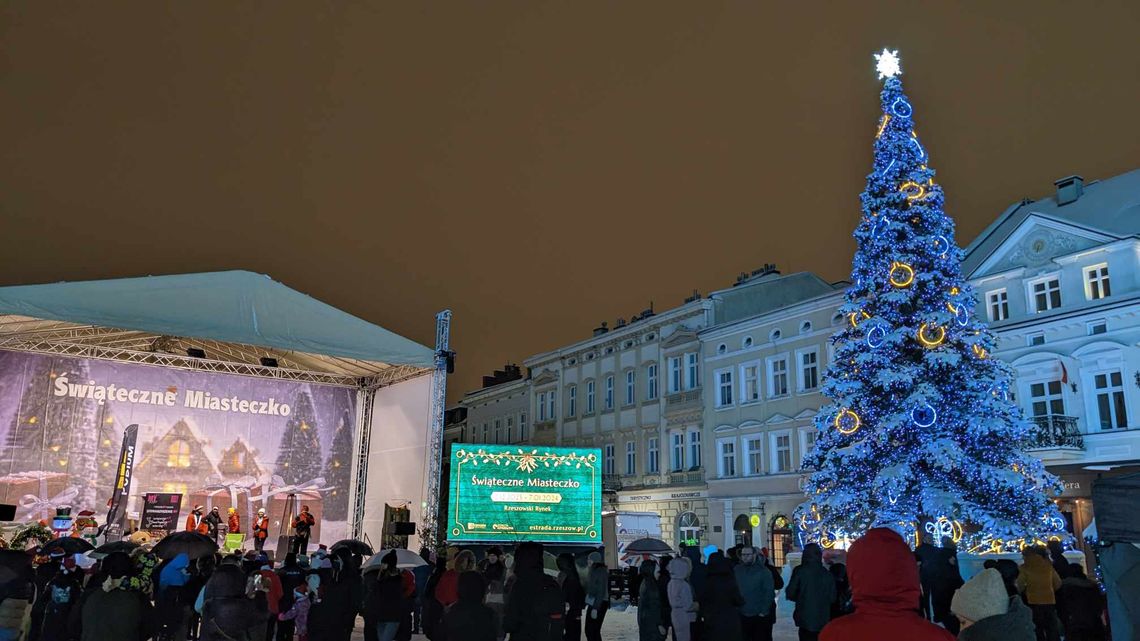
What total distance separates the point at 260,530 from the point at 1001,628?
24.0 m

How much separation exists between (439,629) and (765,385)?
2721cm

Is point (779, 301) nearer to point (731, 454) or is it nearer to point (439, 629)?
point (731, 454)

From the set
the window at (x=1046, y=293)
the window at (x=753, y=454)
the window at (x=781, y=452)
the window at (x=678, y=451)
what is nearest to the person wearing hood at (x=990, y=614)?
the window at (x=1046, y=293)

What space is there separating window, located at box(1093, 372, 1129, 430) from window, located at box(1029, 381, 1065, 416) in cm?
108

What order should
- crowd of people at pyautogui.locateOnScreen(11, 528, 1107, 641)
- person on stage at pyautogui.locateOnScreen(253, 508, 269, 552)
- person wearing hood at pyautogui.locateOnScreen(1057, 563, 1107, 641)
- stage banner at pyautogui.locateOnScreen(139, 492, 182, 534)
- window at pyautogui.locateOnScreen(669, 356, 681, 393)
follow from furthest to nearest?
window at pyautogui.locateOnScreen(669, 356, 681, 393) → person on stage at pyautogui.locateOnScreen(253, 508, 269, 552) → stage banner at pyautogui.locateOnScreen(139, 492, 182, 534) → person wearing hood at pyautogui.locateOnScreen(1057, 563, 1107, 641) → crowd of people at pyautogui.locateOnScreen(11, 528, 1107, 641)

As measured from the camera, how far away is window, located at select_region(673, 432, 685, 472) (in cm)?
3975

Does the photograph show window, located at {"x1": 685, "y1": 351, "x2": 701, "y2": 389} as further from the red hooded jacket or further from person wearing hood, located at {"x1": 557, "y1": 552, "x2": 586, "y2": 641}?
the red hooded jacket

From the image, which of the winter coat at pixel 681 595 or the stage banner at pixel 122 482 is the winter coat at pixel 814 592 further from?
the stage banner at pixel 122 482

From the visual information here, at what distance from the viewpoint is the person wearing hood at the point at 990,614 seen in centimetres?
404

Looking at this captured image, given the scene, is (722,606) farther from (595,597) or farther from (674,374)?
(674,374)

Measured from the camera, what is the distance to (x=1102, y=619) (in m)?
10.5

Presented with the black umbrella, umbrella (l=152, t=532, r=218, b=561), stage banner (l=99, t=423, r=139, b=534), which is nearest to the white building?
umbrella (l=152, t=532, r=218, b=561)

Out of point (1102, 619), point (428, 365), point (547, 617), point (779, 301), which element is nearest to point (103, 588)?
point (547, 617)

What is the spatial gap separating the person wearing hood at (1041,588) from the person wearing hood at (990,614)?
29.5ft
